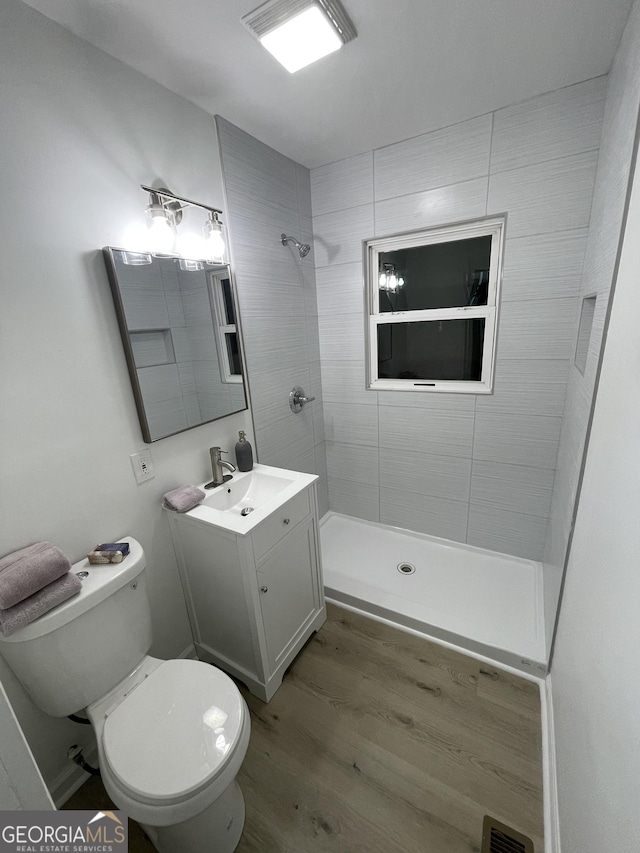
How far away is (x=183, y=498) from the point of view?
146 cm

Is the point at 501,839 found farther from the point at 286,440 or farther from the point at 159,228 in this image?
the point at 159,228

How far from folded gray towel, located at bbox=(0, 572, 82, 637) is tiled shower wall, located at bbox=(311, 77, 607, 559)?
6.00ft

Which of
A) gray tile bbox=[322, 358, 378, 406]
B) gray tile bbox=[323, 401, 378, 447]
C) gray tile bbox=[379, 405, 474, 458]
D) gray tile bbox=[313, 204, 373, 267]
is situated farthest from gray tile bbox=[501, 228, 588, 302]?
gray tile bbox=[323, 401, 378, 447]

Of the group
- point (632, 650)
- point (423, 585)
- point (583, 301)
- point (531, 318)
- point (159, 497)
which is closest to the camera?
point (632, 650)

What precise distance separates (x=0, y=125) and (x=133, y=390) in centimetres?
80

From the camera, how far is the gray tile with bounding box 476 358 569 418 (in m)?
1.83

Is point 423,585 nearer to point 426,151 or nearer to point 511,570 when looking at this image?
point 511,570

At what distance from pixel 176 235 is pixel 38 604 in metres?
1.38

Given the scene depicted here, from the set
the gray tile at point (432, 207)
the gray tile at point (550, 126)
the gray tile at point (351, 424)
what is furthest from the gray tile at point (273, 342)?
the gray tile at point (550, 126)

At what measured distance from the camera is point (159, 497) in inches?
58.6

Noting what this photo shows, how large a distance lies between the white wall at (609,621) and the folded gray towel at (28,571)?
1.34 m

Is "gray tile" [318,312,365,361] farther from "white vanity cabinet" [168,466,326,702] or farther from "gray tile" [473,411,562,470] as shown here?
"white vanity cabinet" [168,466,326,702]

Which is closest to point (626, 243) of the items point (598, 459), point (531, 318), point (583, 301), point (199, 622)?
point (598, 459)

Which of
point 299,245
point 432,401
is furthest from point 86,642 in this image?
point 299,245
